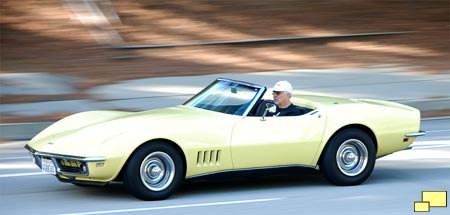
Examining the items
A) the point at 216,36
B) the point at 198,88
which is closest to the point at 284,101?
the point at 198,88

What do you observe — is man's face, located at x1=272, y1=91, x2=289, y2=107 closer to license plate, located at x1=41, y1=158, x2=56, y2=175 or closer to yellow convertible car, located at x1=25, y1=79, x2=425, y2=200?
yellow convertible car, located at x1=25, y1=79, x2=425, y2=200

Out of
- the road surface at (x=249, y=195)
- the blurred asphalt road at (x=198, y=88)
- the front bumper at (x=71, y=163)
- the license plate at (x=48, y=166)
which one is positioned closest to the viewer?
the front bumper at (x=71, y=163)

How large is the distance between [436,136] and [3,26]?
36.2 feet

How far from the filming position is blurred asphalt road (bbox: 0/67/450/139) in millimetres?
15758

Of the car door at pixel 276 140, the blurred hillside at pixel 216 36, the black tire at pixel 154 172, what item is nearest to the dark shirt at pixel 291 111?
the car door at pixel 276 140

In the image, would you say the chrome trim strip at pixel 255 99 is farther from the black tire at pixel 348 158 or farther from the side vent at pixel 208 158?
the black tire at pixel 348 158

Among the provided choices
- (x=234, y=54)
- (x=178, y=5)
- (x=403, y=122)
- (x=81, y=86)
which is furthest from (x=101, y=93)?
(x=403, y=122)

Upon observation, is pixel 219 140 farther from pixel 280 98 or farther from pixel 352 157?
pixel 352 157

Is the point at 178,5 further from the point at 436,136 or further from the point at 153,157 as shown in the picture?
the point at 153,157

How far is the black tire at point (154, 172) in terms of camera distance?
27.2ft

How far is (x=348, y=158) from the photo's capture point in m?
9.38

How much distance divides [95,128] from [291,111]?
2079 millimetres

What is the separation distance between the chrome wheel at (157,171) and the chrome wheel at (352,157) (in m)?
1.90

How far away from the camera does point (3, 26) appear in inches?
803
